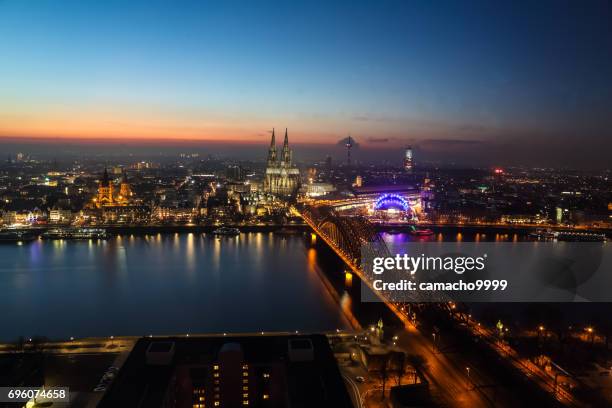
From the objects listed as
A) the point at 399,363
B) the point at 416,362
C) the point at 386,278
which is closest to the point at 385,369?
the point at 399,363

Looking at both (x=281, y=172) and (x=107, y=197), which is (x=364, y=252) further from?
(x=281, y=172)

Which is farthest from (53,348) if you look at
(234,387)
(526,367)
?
(526,367)

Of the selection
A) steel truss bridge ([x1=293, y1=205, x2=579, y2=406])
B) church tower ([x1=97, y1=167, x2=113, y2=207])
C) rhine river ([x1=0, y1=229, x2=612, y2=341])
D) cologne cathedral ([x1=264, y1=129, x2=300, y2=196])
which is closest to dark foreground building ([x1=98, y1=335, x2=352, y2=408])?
rhine river ([x1=0, y1=229, x2=612, y2=341])

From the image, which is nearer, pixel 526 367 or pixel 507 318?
pixel 526 367

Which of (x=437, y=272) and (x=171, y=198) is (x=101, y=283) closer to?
(x=437, y=272)

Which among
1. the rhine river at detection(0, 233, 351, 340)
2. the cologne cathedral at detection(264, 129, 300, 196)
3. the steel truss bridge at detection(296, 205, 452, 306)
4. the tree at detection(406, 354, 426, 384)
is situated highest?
the cologne cathedral at detection(264, 129, 300, 196)

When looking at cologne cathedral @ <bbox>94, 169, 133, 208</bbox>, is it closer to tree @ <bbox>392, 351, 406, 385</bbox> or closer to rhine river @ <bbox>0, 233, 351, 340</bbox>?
rhine river @ <bbox>0, 233, 351, 340</bbox>
